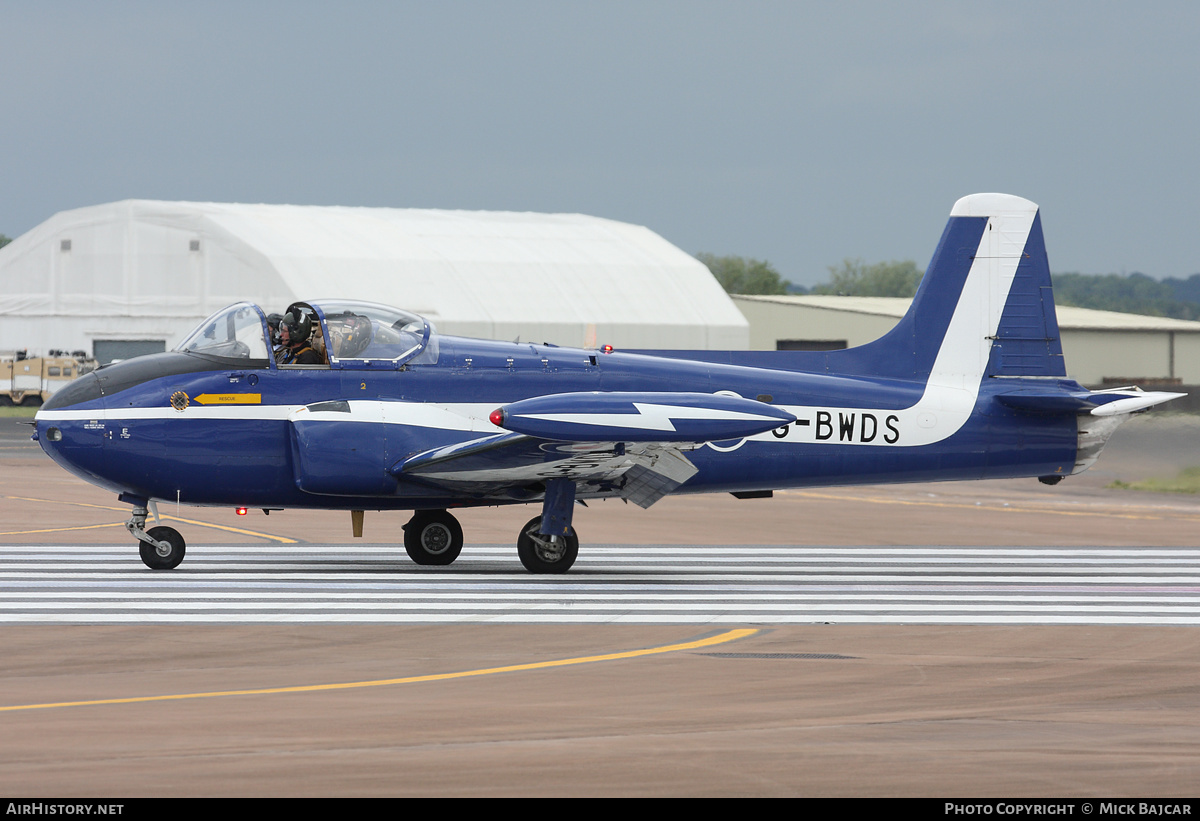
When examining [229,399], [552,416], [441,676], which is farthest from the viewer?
[229,399]

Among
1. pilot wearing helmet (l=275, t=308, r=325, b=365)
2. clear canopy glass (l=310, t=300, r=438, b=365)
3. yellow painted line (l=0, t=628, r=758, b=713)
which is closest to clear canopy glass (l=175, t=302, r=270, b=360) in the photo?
pilot wearing helmet (l=275, t=308, r=325, b=365)

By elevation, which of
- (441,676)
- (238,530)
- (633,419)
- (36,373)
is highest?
(633,419)

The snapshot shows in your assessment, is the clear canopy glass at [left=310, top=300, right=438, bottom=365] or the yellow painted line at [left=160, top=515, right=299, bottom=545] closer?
the clear canopy glass at [left=310, top=300, right=438, bottom=365]

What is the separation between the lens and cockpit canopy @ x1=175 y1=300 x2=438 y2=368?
50.8 ft

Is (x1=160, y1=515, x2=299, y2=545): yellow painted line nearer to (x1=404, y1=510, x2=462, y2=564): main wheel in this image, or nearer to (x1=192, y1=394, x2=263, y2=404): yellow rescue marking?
(x1=404, y1=510, x2=462, y2=564): main wheel

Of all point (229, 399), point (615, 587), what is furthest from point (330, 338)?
point (615, 587)

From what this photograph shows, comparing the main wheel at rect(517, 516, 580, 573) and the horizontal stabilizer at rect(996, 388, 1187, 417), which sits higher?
the horizontal stabilizer at rect(996, 388, 1187, 417)

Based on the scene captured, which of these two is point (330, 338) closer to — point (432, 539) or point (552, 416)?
point (432, 539)

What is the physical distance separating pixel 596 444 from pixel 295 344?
3485 mm

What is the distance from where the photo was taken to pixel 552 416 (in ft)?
46.6

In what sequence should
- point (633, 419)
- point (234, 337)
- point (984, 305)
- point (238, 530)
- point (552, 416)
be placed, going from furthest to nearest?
1. point (238, 530)
2. point (984, 305)
3. point (234, 337)
4. point (633, 419)
5. point (552, 416)

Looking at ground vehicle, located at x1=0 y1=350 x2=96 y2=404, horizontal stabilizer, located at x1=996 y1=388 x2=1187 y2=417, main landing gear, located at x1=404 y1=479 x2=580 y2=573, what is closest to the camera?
main landing gear, located at x1=404 y1=479 x2=580 y2=573

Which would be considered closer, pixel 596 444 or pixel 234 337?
pixel 596 444

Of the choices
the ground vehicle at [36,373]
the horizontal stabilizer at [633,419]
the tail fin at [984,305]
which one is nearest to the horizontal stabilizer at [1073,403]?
the tail fin at [984,305]
